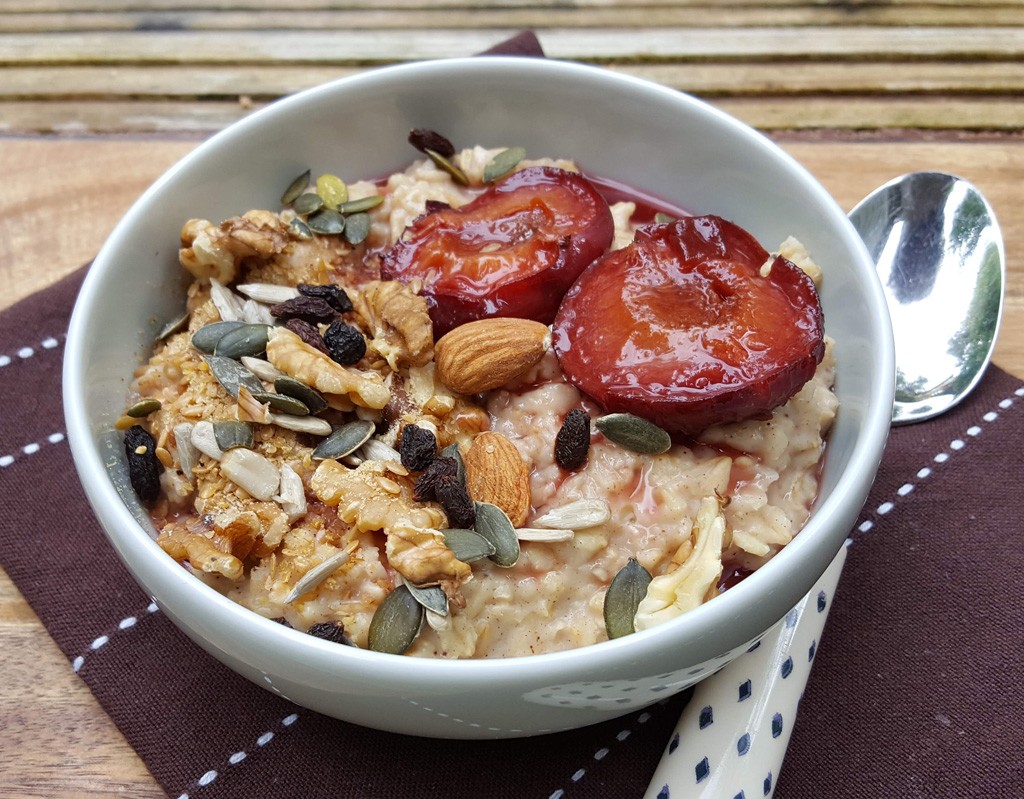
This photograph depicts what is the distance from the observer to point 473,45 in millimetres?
3088

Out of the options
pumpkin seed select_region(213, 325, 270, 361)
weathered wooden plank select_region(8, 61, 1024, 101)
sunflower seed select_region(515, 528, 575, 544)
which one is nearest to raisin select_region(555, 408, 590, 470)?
sunflower seed select_region(515, 528, 575, 544)

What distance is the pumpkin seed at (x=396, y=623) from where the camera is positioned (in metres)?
1.37

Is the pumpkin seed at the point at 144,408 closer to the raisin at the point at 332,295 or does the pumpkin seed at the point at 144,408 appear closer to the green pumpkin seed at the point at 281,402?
the green pumpkin seed at the point at 281,402

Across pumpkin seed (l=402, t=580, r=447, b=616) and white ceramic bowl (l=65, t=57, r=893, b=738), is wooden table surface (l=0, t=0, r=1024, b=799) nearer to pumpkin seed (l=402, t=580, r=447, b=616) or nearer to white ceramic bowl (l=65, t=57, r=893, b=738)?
white ceramic bowl (l=65, t=57, r=893, b=738)

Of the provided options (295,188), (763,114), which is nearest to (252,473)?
(295,188)

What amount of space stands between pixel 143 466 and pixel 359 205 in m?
0.67

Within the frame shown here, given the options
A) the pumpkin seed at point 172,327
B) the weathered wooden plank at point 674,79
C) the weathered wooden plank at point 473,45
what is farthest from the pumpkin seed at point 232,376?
the weathered wooden plank at point 473,45

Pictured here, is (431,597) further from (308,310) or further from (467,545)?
(308,310)

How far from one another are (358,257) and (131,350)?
46cm

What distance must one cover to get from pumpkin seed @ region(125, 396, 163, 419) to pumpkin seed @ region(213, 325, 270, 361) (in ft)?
0.44

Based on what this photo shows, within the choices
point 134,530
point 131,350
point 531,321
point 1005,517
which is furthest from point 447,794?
point 1005,517

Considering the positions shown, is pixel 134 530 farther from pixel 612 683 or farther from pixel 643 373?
pixel 643 373

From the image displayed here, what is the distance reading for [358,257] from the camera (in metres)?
1.91

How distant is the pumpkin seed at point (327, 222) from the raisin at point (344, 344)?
11.1 inches
